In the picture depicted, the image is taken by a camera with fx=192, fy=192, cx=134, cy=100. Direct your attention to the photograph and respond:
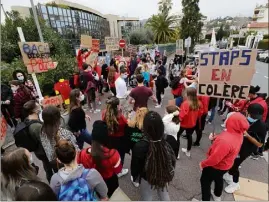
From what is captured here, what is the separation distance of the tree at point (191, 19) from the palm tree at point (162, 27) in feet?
38.5

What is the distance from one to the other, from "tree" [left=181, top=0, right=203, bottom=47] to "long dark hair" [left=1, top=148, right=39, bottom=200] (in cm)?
2885

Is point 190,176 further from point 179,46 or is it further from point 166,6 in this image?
point 166,6

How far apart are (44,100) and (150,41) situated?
41.1 m

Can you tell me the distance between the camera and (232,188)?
11.0 feet

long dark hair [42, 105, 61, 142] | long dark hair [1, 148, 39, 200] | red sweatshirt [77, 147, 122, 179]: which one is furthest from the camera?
long dark hair [42, 105, 61, 142]

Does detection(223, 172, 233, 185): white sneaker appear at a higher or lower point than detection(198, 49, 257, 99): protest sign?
lower

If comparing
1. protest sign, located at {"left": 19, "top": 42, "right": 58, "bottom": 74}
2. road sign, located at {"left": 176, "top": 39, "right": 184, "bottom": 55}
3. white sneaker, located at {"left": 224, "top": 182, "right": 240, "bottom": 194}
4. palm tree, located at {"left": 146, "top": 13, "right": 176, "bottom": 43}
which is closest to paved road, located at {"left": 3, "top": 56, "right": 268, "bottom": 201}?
white sneaker, located at {"left": 224, "top": 182, "right": 240, "bottom": 194}

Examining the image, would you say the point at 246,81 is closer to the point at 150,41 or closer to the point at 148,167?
the point at 148,167

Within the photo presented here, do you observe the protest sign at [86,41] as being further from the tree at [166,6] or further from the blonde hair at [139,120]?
the tree at [166,6]

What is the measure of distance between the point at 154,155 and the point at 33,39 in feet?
47.6

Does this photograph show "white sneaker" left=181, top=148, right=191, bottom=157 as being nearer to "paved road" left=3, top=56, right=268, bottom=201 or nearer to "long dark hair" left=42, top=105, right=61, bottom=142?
"paved road" left=3, top=56, right=268, bottom=201

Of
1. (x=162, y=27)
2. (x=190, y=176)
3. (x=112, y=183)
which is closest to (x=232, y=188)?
(x=190, y=176)

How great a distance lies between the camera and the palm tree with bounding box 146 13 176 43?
1517 inches

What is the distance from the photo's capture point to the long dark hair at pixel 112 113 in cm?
312
